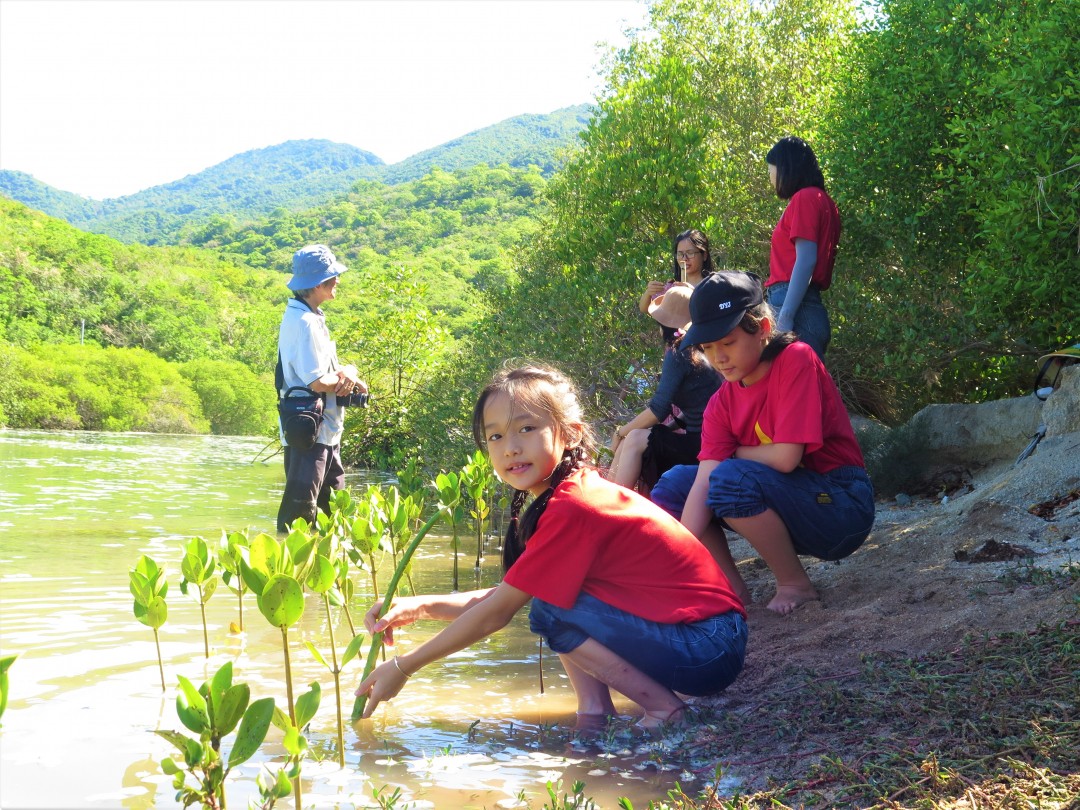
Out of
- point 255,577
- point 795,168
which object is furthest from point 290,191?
point 255,577

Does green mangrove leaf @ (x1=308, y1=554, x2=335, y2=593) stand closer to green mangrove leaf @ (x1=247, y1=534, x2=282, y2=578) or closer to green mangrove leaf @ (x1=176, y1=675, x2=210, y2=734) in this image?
green mangrove leaf @ (x1=247, y1=534, x2=282, y2=578)

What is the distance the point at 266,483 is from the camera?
1468cm

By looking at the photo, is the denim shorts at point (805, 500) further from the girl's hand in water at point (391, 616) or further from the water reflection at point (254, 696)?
the girl's hand in water at point (391, 616)

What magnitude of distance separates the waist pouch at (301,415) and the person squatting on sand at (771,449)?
2.78m

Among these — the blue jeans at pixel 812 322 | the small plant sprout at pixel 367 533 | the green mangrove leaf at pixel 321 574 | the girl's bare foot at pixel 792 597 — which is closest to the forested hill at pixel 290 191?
the blue jeans at pixel 812 322

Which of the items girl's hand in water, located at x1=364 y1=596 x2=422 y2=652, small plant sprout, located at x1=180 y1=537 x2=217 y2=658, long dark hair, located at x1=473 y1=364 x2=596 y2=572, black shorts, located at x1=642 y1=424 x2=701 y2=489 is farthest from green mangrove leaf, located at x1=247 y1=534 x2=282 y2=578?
black shorts, located at x1=642 y1=424 x2=701 y2=489

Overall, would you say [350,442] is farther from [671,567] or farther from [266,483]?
[671,567]

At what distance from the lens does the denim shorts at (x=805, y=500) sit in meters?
4.10

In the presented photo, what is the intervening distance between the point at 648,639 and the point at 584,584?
0.88 feet

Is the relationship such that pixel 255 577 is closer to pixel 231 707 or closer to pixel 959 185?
pixel 231 707

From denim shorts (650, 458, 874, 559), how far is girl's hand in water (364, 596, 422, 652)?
144 centimetres

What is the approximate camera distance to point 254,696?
385cm

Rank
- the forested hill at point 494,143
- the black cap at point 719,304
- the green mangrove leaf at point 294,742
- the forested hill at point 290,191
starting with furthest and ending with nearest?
the forested hill at point 494,143, the forested hill at point 290,191, the black cap at point 719,304, the green mangrove leaf at point 294,742

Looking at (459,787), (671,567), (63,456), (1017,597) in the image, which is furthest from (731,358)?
(63,456)
